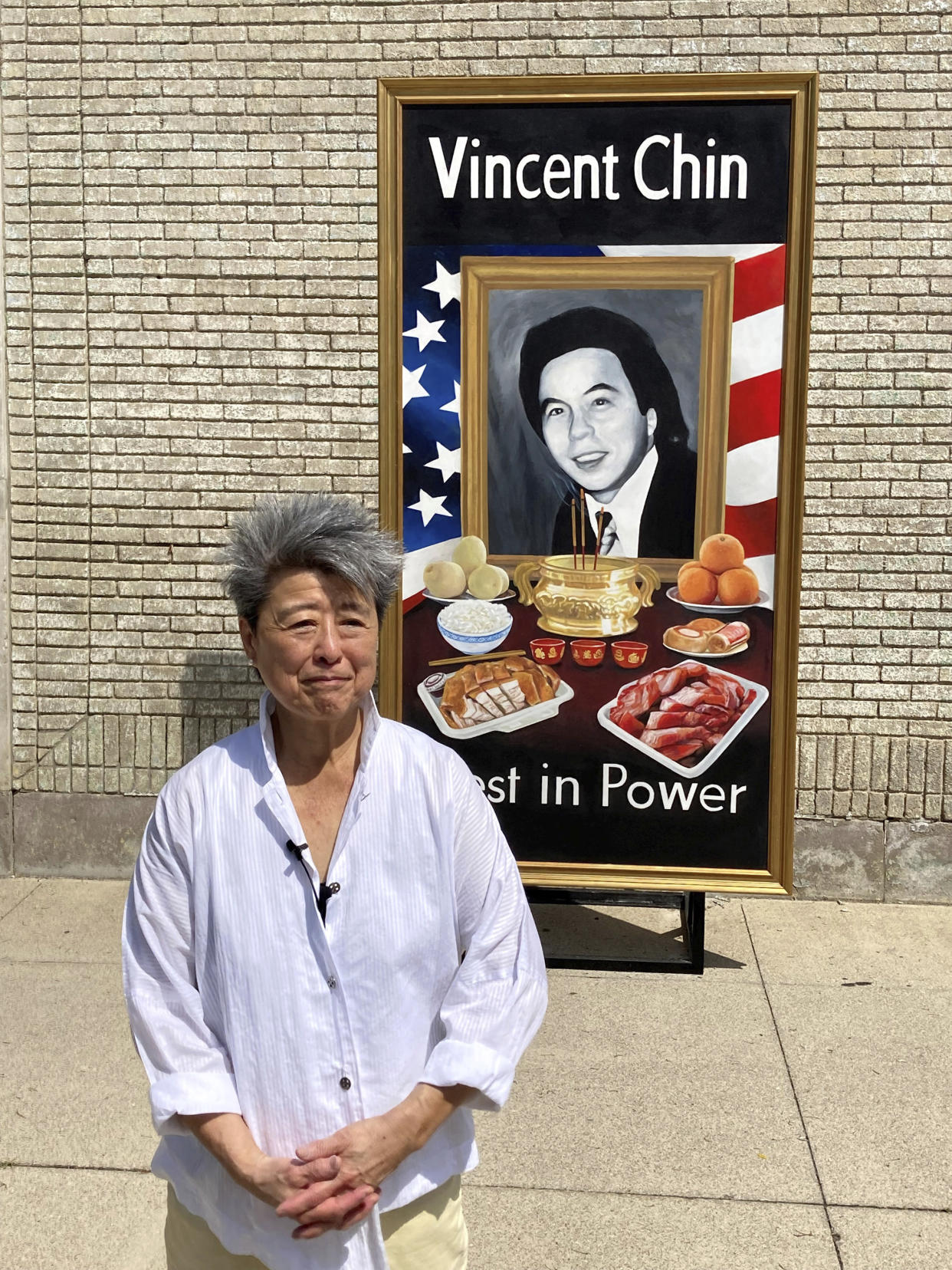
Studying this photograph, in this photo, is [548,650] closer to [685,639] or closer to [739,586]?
[685,639]

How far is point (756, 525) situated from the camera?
4504 millimetres

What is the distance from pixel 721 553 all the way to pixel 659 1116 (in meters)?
2.05

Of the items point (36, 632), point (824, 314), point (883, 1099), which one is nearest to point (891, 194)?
point (824, 314)

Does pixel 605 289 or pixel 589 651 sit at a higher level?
pixel 605 289

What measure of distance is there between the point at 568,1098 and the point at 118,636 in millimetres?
3094

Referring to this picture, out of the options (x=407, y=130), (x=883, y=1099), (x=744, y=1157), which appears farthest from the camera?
(x=407, y=130)

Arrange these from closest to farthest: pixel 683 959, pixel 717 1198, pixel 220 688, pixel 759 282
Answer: pixel 717 1198, pixel 759 282, pixel 683 959, pixel 220 688

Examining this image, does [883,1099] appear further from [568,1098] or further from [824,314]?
[824,314]

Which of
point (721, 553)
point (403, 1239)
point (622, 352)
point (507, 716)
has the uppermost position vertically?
point (622, 352)

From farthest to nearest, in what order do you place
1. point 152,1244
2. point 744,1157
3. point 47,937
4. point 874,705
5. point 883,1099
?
1. point 874,705
2. point 47,937
3. point 883,1099
4. point 744,1157
5. point 152,1244

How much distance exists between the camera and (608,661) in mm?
4598

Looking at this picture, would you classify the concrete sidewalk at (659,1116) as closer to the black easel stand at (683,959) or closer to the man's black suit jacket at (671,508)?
the black easel stand at (683,959)

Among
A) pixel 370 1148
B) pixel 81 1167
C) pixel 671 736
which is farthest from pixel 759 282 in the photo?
pixel 81 1167

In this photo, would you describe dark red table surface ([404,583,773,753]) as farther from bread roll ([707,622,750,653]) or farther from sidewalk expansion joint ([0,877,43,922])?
sidewalk expansion joint ([0,877,43,922])
